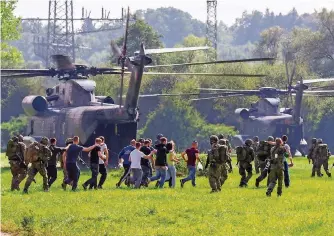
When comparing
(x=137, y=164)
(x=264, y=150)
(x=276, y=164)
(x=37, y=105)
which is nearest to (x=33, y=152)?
(x=137, y=164)

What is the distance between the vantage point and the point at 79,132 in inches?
1988

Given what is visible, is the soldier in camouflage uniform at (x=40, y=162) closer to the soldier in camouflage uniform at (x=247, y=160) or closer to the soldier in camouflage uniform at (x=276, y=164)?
the soldier in camouflage uniform at (x=276, y=164)

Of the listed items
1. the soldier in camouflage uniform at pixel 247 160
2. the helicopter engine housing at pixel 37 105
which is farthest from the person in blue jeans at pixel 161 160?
the helicopter engine housing at pixel 37 105

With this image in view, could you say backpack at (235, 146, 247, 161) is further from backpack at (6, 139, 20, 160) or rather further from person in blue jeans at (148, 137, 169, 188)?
backpack at (6, 139, 20, 160)

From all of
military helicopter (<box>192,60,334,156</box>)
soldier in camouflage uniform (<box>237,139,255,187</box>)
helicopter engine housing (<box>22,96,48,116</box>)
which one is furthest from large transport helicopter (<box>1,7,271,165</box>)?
military helicopter (<box>192,60,334,156</box>)

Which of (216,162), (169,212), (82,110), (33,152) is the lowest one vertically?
(82,110)

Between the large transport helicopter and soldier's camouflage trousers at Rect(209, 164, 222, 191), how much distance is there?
51.0 feet

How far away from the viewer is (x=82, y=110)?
50.9 meters

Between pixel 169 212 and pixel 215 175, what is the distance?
6.36m

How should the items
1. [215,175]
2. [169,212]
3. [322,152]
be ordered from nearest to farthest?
1. [169,212]
2. [215,175]
3. [322,152]

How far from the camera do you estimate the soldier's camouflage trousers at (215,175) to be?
31.7 m

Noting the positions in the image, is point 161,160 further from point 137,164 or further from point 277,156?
point 277,156

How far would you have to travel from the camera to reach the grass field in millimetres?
22391

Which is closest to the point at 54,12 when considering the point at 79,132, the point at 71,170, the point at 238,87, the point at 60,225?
the point at 238,87
